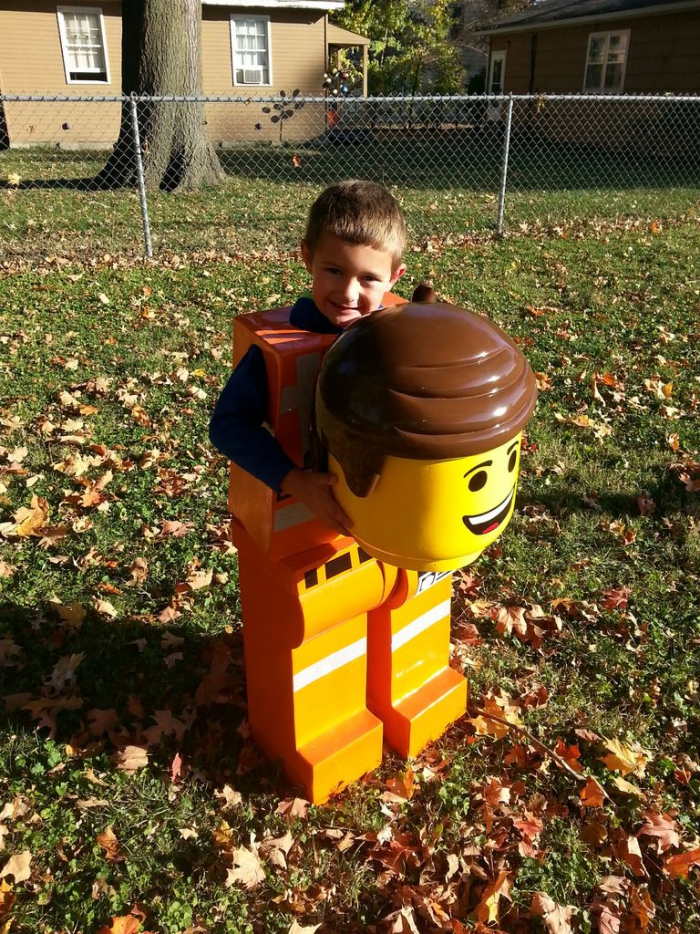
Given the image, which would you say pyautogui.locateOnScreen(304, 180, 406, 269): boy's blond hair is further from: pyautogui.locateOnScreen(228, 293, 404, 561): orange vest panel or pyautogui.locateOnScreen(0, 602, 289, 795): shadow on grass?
pyautogui.locateOnScreen(0, 602, 289, 795): shadow on grass

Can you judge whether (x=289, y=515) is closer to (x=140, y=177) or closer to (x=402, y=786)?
(x=402, y=786)

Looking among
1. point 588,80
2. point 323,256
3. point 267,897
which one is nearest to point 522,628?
point 267,897

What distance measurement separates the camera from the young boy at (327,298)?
1.88m

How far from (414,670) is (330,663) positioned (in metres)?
0.42

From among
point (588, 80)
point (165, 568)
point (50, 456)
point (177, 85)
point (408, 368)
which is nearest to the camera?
point (408, 368)

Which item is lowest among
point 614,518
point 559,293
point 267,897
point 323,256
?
point 267,897

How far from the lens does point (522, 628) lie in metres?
3.31

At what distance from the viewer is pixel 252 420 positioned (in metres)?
1.98

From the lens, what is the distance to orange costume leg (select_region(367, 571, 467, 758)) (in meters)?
2.50

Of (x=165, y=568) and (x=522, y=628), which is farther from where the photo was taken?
(x=165, y=568)

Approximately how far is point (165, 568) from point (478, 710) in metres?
1.64

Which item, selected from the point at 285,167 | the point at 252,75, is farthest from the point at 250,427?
the point at 252,75

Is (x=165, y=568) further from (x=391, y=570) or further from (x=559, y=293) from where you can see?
(x=559, y=293)

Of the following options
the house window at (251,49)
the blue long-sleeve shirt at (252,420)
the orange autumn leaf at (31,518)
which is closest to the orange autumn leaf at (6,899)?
the blue long-sleeve shirt at (252,420)
